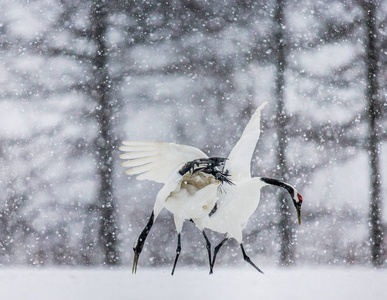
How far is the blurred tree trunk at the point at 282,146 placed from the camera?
158 centimetres

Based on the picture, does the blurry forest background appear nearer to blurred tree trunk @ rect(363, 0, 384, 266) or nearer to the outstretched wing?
blurred tree trunk @ rect(363, 0, 384, 266)

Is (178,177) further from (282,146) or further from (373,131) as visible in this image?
(373,131)

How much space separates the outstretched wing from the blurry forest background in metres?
0.69

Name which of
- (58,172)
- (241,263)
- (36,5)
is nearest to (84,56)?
(36,5)

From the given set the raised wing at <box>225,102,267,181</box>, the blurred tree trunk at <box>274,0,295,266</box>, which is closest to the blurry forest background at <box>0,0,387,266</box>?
the blurred tree trunk at <box>274,0,295,266</box>

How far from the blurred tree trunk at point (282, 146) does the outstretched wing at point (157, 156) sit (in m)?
0.76

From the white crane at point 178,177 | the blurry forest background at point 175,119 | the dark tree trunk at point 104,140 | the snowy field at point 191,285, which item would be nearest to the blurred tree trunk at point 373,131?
the blurry forest background at point 175,119

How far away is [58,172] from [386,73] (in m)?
1.07

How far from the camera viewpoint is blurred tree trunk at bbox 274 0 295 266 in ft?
5.20

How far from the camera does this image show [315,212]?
160cm

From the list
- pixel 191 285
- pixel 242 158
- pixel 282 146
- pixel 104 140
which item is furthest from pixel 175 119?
pixel 242 158

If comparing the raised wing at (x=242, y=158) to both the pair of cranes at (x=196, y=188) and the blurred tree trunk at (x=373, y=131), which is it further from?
the blurred tree trunk at (x=373, y=131)

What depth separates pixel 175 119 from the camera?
1.58 metres

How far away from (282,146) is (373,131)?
30 centimetres
